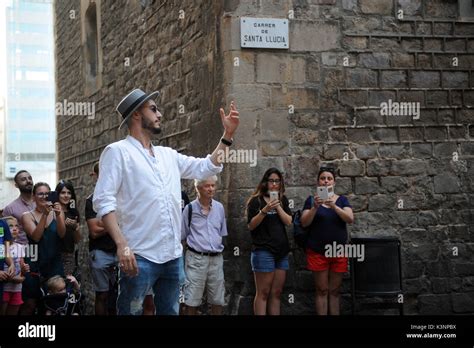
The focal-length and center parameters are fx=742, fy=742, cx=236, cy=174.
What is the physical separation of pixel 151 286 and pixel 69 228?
299cm

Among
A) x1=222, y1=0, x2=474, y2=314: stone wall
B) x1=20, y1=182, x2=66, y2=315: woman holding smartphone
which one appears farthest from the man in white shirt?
x1=222, y1=0, x2=474, y2=314: stone wall

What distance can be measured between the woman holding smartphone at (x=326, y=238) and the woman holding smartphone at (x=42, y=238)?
2.33 metres

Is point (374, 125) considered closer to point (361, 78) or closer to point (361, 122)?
point (361, 122)

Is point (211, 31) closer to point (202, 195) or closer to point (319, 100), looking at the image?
point (319, 100)

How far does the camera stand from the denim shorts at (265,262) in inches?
268

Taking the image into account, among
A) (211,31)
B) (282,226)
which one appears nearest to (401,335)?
(282,226)

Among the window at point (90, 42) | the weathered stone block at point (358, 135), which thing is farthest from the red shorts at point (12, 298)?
the window at point (90, 42)

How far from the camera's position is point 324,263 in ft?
22.7

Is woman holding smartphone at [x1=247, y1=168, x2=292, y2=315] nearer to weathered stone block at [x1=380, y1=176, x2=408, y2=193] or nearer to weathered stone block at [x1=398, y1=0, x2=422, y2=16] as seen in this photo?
weathered stone block at [x1=380, y1=176, x2=408, y2=193]

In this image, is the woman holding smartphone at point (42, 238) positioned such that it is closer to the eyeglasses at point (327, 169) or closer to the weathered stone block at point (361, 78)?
the eyeglasses at point (327, 169)

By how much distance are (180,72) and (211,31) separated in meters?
1.18

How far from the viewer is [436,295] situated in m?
7.73

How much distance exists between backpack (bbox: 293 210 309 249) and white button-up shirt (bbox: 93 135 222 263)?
251 centimetres

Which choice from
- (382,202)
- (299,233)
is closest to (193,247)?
(299,233)
